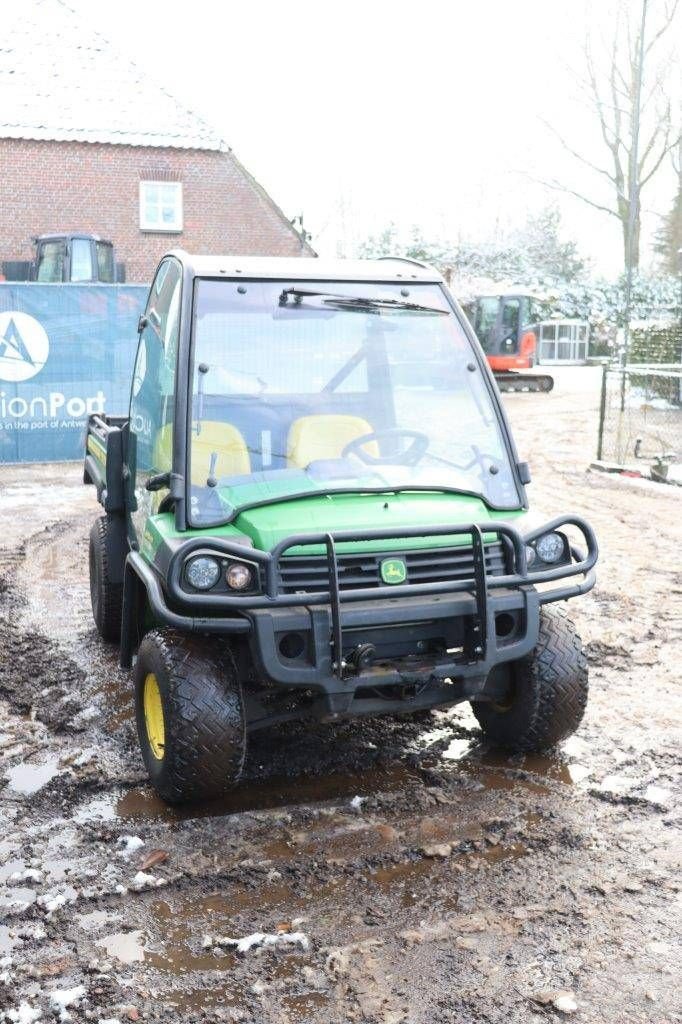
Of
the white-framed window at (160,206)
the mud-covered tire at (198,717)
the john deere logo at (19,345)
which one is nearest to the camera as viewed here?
the mud-covered tire at (198,717)

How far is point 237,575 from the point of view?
4.37 metres

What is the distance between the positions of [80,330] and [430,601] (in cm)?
1087

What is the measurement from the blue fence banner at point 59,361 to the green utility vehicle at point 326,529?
9.08 metres

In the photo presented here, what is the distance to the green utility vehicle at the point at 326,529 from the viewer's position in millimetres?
4383

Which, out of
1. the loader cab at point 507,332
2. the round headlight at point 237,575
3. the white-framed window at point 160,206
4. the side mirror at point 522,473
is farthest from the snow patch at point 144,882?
the white-framed window at point 160,206

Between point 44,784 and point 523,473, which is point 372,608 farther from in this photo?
point 44,784

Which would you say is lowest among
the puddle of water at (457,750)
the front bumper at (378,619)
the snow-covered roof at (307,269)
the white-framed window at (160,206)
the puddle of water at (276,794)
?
the puddle of water at (276,794)

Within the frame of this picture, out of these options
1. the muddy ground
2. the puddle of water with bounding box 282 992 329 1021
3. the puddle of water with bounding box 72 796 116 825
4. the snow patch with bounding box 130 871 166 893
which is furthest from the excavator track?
the puddle of water with bounding box 282 992 329 1021

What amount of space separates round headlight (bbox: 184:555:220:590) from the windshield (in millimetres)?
281

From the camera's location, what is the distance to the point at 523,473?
5.07 metres

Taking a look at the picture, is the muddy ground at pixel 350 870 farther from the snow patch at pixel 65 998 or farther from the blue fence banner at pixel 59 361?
the blue fence banner at pixel 59 361

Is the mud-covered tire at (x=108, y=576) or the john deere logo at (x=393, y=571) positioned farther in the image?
the mud-covered tire at (x=108, y=576)

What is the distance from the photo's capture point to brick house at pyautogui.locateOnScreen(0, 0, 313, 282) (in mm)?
28188

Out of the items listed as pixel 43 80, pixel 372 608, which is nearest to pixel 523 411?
pixel 43 80
